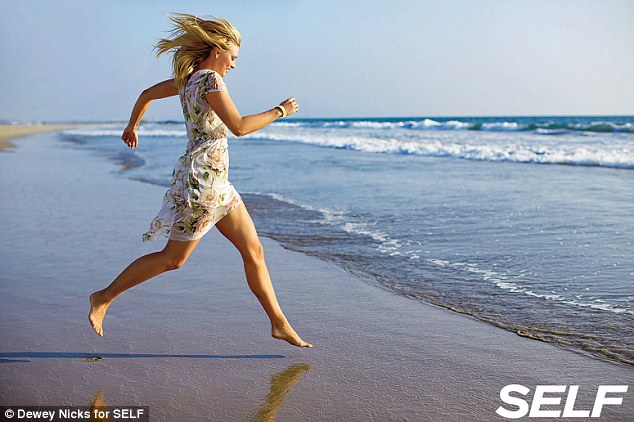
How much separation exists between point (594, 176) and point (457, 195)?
417 centimetres

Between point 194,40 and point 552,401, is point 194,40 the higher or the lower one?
the higher one

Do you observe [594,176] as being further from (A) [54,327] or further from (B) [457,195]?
(A) [54,327]

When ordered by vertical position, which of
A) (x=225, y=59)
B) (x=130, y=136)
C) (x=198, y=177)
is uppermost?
(x=225, y=59)

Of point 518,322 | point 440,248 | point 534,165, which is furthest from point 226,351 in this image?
point 534,165

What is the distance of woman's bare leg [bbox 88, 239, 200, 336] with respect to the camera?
3.63 m

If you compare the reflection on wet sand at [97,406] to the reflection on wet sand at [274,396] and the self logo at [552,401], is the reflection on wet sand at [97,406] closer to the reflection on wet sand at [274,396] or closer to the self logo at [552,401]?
the reflection on wet sand at [274,396]

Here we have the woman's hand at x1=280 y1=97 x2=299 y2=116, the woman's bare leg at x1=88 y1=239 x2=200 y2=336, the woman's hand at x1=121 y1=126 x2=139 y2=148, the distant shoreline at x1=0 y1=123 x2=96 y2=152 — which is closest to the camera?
the woman's hand at x1=280 y1=97 x2=299 y2=116

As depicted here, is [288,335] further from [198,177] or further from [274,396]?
[198,177]

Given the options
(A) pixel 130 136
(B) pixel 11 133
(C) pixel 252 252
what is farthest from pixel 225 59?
(B) pixel 11 133

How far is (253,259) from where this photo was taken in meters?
3.72

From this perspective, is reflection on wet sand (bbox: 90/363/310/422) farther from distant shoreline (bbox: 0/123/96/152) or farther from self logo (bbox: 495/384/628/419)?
distant shoreline (bbox: 0/123/96/152)

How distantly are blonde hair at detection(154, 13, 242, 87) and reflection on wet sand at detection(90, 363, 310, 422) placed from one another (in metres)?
1.54

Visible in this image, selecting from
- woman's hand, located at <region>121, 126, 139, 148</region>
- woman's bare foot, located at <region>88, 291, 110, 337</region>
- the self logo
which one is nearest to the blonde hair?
woman's hand, located at <region>121, 126, 139, 148</region>

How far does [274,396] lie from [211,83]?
1500 mm
